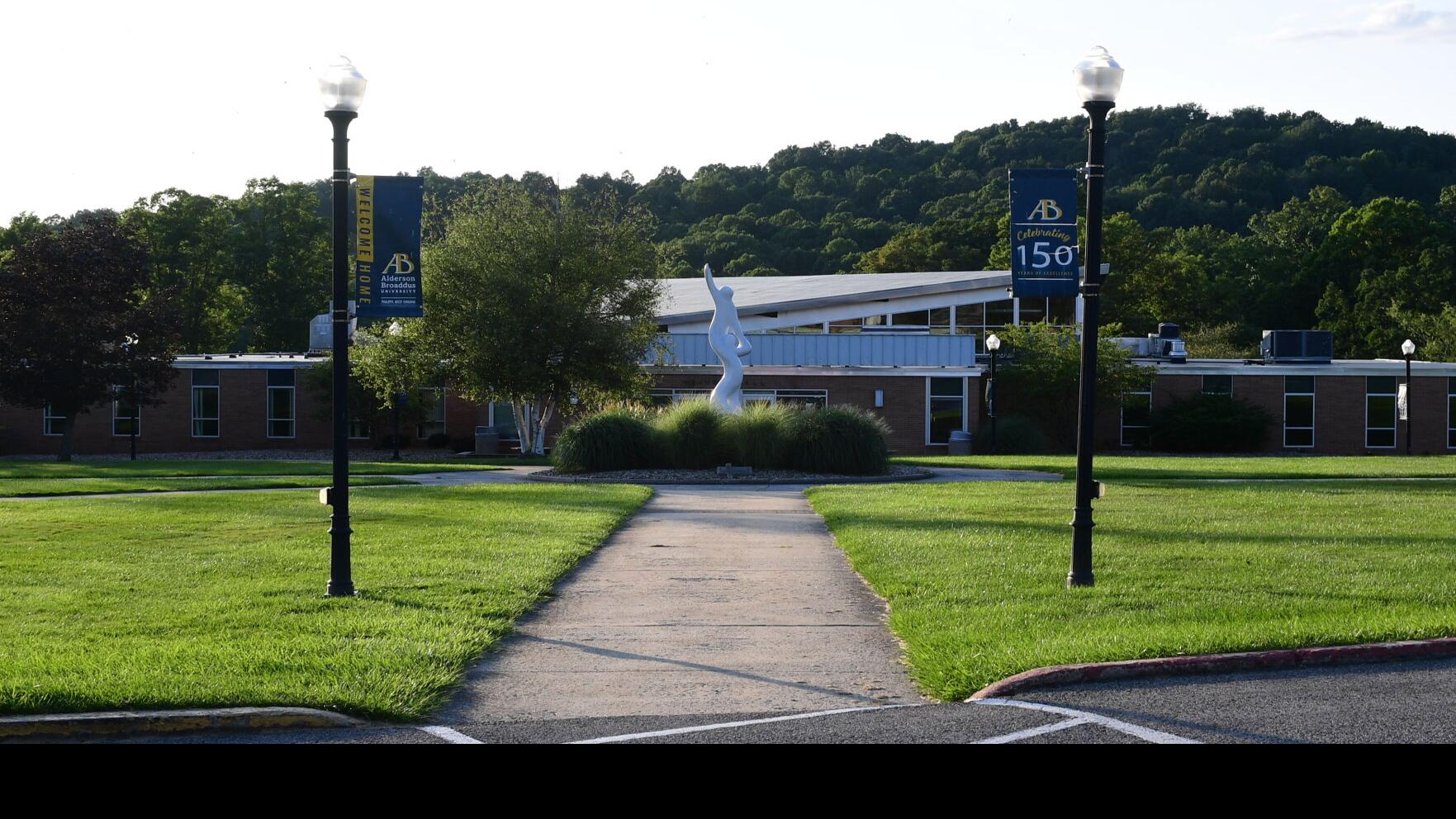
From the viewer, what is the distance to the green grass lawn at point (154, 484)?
23250mm

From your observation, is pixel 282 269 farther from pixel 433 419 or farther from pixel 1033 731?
pixel 1033 731

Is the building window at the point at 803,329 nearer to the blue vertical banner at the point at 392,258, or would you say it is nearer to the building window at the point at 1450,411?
the building window at the point at 1450,411

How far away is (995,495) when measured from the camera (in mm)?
21688

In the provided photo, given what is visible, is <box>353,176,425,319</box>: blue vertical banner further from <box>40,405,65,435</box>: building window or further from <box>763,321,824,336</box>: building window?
<box>40,405,65,435</box>: building window

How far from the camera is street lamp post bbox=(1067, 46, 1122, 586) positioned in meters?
11.1

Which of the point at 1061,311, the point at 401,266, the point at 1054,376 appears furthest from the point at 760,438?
the point at 1061,311

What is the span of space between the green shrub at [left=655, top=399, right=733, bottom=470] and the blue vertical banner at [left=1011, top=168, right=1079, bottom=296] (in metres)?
15.7

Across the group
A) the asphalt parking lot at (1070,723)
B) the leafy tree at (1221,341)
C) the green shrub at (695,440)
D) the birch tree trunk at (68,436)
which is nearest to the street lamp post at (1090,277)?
the asphalt parking lot at (1070,723)

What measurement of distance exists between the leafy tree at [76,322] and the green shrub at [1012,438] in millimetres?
24141

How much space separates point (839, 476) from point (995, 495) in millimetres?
5726

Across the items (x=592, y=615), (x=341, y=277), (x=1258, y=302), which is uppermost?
(x=1258, y=302)

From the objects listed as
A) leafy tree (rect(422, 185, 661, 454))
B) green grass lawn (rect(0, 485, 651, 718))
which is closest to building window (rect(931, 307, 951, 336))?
leafy tree (rect(422, 185, 661, 454))

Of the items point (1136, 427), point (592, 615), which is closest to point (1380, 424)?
point (1136, 427)

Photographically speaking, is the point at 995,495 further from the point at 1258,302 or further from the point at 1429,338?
the point at 1258,302
